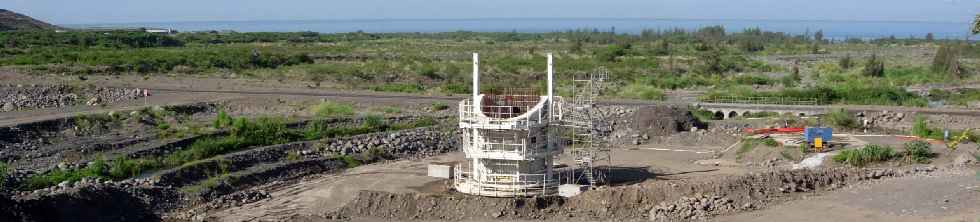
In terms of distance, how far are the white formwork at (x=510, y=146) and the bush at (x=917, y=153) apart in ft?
44.2

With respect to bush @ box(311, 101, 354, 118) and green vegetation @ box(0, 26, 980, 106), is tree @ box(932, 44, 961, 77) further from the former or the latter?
bush @ box(311, 101, 354, 118)

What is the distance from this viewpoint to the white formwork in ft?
104

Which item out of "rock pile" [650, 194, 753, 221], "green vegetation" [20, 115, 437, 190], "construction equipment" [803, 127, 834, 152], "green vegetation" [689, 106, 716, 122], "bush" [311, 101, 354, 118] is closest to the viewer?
"rock pile" [650, 194, 753, 221]

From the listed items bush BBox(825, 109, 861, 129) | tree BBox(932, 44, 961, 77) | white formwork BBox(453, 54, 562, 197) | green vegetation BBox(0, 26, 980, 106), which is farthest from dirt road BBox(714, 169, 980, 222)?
tree BBox(932, 44, 961, 77)

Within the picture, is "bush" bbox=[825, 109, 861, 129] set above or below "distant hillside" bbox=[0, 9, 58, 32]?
below

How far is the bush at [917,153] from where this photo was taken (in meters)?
38.0

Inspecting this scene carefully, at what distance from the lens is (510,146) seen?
31953mm

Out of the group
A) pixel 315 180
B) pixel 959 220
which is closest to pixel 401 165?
pixel 315 180

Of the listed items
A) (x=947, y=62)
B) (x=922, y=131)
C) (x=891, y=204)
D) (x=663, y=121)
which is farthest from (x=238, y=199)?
(x=947, y=62)

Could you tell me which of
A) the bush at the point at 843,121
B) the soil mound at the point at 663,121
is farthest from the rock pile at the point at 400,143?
the bush at the point at 843,121

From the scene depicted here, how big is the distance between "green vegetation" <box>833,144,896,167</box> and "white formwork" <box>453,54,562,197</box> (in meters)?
11.3

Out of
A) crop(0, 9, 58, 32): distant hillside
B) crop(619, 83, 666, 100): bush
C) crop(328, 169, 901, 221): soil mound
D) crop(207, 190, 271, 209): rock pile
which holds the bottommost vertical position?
crop(207, 190, 271, 209): rock pile

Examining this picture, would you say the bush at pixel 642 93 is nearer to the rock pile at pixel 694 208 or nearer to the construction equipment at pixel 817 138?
the construction equipment at pixel 817 138

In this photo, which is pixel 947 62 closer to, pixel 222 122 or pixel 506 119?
pixel 222 122
